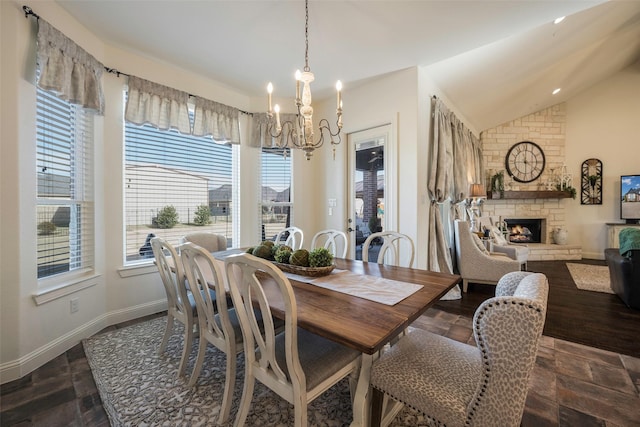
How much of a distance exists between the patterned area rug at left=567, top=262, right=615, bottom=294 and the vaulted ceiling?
3.24m

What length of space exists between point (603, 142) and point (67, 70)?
890 cm

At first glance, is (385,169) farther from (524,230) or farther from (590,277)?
(524,230)

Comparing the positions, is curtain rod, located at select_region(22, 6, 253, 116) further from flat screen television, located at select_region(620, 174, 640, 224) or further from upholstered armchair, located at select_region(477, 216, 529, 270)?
flat screen television, located at select_region(620, 174, 640, 224)

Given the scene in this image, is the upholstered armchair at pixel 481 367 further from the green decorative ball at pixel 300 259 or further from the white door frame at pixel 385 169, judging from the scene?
the white door frame at pixel 385 169

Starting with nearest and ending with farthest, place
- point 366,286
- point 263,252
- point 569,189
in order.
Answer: point 366,286 < point 263,252 < point 569,189

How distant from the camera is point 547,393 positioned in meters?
1.63

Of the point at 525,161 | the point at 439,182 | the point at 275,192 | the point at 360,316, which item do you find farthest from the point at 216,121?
the point at 525,161

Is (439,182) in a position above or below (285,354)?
above

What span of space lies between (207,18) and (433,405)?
298 cm

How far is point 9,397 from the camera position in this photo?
1.61 meters

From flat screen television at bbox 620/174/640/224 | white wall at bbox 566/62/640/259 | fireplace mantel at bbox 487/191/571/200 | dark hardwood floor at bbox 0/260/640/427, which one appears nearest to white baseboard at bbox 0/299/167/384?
dark hardwood floor at bbox 0/260/640/427

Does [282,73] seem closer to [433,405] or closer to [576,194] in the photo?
[433,405]

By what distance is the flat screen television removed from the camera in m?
5.22

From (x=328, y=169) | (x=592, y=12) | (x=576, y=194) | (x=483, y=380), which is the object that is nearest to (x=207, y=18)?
(x=328, y=169)
